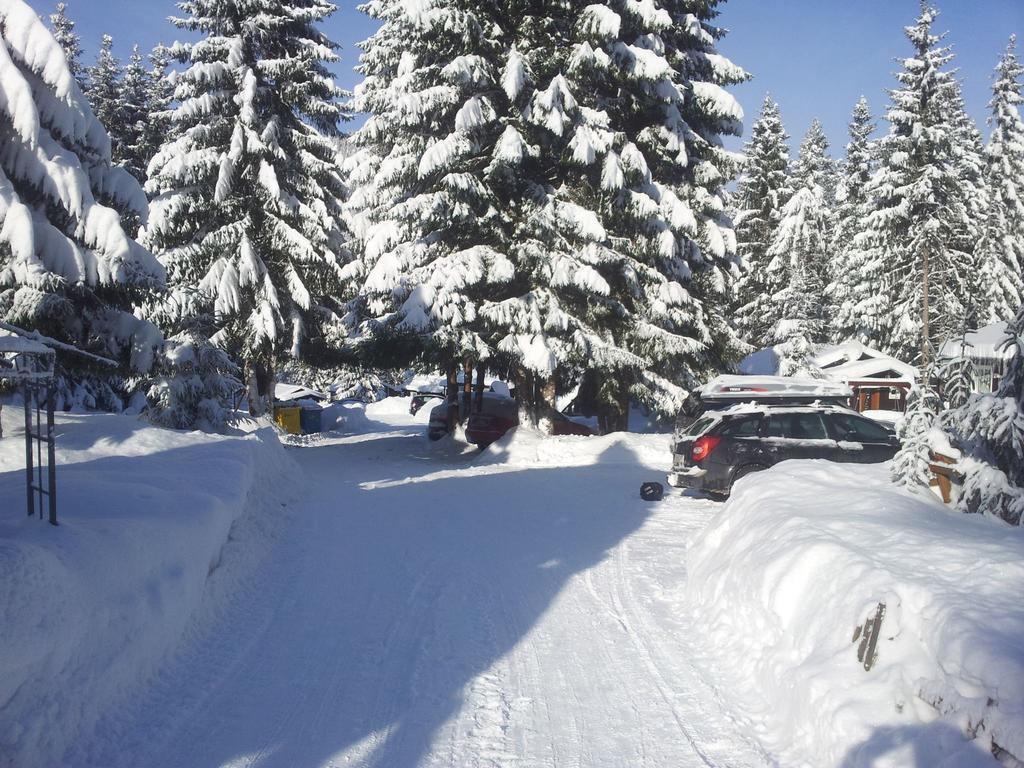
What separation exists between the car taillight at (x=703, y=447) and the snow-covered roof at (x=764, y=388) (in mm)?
3086

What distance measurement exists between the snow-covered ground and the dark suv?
3.42 metres

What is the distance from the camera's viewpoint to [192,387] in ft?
55.7

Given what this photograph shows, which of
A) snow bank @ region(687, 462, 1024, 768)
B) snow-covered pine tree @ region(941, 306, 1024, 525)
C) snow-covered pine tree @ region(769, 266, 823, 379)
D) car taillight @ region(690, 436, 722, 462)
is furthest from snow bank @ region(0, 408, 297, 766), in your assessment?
snow-covered pine tree @ region(769, 266, 823, 379)

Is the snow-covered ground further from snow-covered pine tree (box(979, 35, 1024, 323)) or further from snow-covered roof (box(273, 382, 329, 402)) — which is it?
snow-covered pine tree (box(979, 35, 1024, 323))

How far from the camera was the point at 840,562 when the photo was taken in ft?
17.5

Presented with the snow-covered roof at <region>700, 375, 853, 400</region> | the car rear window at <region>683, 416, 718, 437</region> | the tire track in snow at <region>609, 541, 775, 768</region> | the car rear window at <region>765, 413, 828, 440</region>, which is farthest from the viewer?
the snow-covered roof at <region>700, 375, 853, 400</region>

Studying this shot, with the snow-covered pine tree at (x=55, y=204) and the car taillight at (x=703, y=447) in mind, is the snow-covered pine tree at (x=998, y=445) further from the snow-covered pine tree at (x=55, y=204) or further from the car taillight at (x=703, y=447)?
the snow-covered pine tree at (x=55, y=204)

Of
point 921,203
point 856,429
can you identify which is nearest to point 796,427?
point 856,429

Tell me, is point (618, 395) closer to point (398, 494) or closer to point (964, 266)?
point (398, 494)

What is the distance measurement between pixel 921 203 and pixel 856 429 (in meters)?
25.0

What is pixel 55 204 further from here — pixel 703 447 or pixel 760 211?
pixel 760 211

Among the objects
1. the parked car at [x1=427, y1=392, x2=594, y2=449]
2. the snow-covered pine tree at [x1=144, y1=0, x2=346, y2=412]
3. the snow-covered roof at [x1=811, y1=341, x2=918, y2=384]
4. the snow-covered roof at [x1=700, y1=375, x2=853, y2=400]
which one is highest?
the snow-covered pine tree at [x1=144, y1=0, x2=346, y2=412]

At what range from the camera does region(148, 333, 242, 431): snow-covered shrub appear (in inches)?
658

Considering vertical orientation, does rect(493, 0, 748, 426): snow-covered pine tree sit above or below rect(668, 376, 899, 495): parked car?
above
